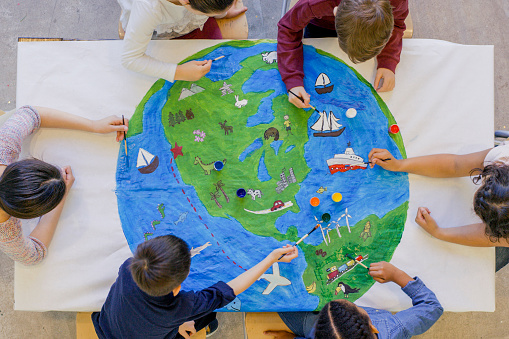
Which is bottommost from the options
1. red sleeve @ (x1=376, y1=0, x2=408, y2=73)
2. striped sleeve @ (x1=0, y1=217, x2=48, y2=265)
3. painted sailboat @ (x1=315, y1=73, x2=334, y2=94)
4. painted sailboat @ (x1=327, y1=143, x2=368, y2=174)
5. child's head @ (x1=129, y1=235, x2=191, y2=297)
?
striped sleeve @ (x1=0, y1=217, x2=48, y2=265)

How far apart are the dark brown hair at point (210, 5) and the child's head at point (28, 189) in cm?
89

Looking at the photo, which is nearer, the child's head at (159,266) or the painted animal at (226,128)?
the child's head at (159,266)

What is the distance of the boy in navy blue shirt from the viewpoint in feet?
4.77

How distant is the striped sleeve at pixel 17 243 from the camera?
1642 millimetres

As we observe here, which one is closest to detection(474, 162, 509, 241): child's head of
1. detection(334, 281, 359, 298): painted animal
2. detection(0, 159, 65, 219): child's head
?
detection(334, 281, 359, 298): painted animal

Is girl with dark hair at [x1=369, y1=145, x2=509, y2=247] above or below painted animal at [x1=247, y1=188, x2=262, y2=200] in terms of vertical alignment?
above

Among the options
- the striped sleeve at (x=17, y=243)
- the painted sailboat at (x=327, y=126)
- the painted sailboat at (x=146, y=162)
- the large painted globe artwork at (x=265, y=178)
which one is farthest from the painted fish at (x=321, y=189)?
the striped sleeve at (x=17, y=243)

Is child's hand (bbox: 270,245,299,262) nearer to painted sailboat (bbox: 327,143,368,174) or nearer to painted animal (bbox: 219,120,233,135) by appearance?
painted sailboat (bbox: 327,143,368,174)

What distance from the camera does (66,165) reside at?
1.84 metres

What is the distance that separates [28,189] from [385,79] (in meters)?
1.62

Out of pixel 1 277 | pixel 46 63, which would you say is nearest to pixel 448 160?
pixel 46 63

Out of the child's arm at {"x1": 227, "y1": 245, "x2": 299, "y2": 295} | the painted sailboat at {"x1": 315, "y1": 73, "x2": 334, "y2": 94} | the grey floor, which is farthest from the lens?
the grey floor

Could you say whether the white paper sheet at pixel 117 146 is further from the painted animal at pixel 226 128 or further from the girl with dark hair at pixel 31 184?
the painted animal at pixel 226 128

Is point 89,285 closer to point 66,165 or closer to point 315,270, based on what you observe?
point 66,165
